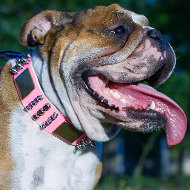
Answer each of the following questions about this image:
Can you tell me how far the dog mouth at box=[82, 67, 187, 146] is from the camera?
11.1 ft

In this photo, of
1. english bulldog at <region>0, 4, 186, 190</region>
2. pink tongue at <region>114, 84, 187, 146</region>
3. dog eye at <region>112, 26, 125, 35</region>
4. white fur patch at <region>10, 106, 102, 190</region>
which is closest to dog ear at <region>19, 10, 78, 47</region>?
english bulldog at <region>0, 4, 186, 190</region>

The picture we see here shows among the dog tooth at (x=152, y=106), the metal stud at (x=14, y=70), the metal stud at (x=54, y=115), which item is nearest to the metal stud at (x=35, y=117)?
the metal stud at (x=54, y=115)

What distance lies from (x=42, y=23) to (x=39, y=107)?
77 cm

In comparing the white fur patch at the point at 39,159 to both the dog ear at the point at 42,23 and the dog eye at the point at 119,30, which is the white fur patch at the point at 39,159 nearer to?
the dog ear at the point at 42,23

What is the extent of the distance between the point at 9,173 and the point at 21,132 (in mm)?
332

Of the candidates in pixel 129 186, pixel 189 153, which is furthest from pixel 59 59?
pixel 189 153

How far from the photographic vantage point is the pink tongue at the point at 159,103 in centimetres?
351

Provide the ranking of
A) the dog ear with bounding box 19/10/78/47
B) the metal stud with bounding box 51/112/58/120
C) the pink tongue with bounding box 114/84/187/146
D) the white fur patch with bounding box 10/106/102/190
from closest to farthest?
the white fur patch with bounding box 10/106/102/190 < the metal stud with bounding box 51/112/58/120 < the pink tongue with bounding box 114/84/187/146 < the dog ear with bounding box 19/10/78/47

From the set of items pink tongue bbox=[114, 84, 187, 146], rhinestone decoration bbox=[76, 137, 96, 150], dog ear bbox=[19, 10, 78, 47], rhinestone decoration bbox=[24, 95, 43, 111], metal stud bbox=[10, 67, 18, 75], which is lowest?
rhinestone decoration bbox=[76, 137, 96, 150]

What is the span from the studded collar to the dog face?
0.11 metres

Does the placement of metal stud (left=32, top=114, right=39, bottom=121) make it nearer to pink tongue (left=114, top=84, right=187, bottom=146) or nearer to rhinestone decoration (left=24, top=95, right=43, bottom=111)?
rhinestone decoration (left=24, top=95, right=43, bottom=111)

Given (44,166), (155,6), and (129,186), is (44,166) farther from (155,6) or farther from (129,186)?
(155,6)

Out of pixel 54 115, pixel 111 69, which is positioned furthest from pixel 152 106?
pixel 54 115

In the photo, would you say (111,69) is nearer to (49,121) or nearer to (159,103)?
(159,103)
